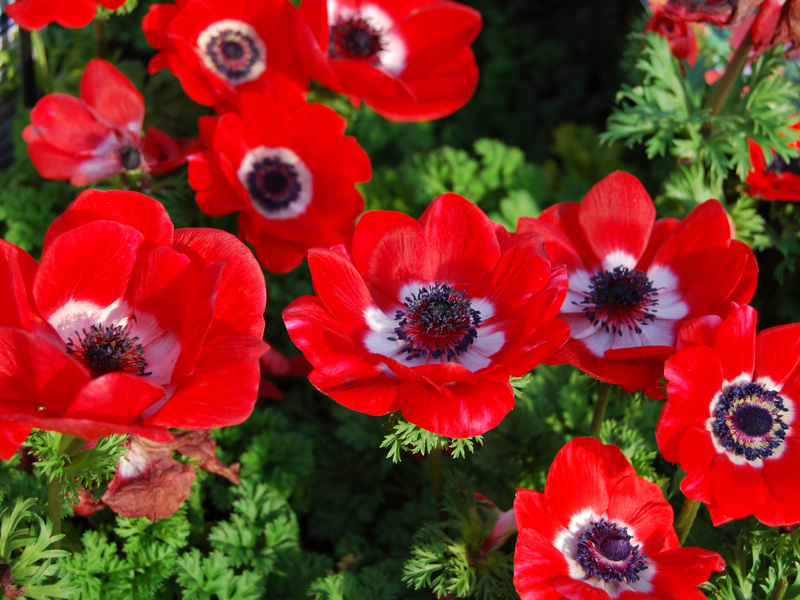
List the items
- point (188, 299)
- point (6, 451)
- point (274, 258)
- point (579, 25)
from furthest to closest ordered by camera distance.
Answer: point (579, 25) < point (274, 258) < point (188, 299) < point (6, 451)

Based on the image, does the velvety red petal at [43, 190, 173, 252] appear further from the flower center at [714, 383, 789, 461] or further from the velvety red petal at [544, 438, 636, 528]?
the flower center at [714, 383, 789, 461]

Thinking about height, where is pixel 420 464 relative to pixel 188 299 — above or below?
below

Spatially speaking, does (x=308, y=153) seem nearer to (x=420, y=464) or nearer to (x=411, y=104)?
(x=411, y=104)

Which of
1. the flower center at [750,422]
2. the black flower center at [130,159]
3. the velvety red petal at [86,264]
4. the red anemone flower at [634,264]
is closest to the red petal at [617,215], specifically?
the red anemone flower at [634,264]

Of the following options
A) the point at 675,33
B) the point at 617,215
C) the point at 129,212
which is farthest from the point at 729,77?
the point at 129,212

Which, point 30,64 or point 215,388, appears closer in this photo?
point 215,388

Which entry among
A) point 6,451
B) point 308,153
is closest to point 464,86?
point 308,153

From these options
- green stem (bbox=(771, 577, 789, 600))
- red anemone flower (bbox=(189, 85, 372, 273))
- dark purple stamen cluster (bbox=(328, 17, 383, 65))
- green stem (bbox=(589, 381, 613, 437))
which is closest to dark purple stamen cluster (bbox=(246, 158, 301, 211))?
red anemone flower (bbox=(189, 85, 372, 273))
